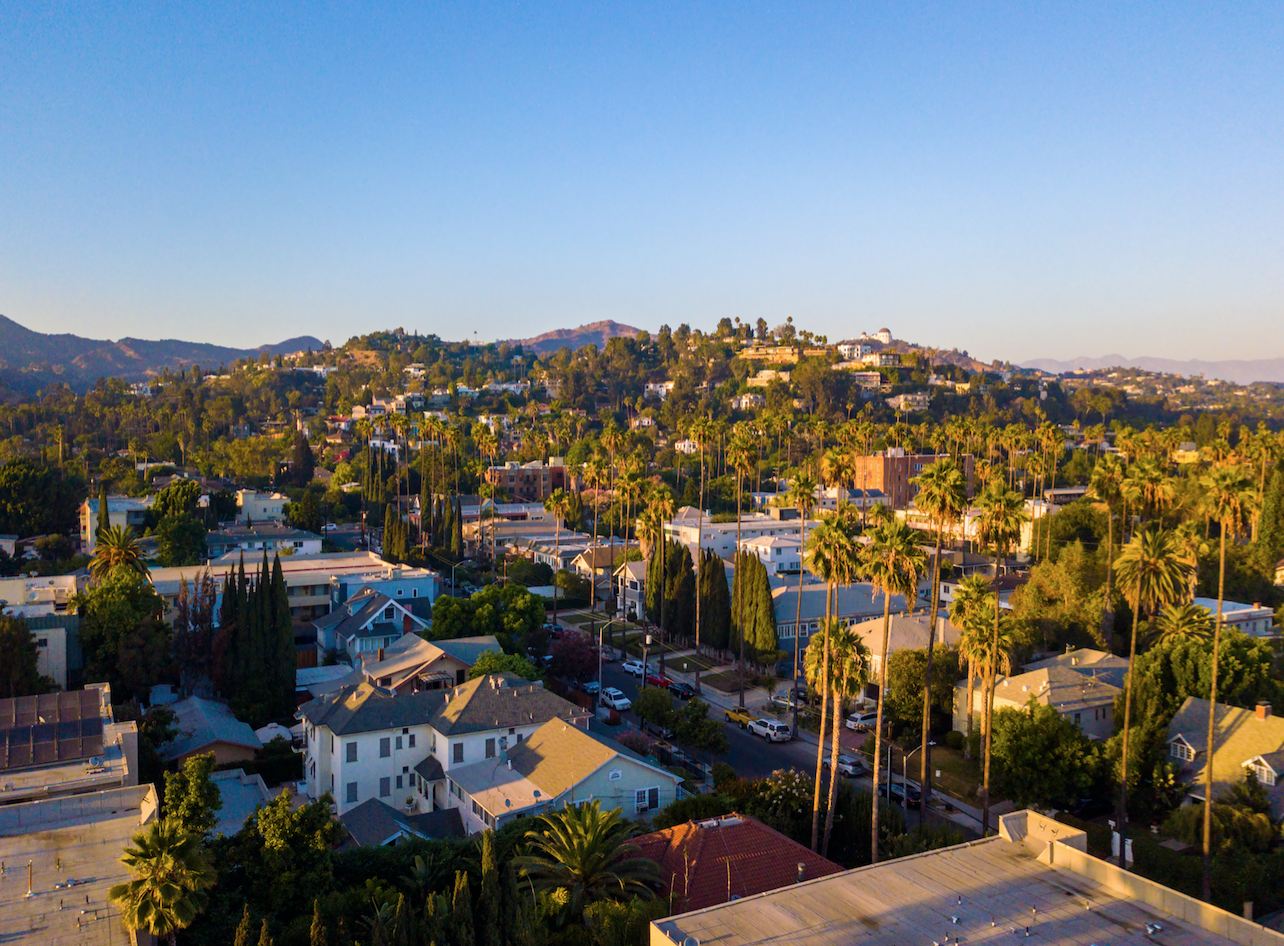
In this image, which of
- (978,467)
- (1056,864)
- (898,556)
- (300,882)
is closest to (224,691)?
(300,882)

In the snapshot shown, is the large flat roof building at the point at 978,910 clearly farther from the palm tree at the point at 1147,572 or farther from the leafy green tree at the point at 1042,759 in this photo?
the palm tree at the point at 1147,572

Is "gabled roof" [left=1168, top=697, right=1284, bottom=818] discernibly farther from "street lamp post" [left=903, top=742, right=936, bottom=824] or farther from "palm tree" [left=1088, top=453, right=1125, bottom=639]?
"palm tree" [left=1088, top=453, right=1125, bottom=639]

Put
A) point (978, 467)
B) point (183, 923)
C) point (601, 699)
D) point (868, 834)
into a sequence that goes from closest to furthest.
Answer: point (183, 923), point (868, 834), point (601, 699), point (978, 467)

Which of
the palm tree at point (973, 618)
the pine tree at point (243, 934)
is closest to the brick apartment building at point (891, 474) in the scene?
the palm tree at point (973, 618)

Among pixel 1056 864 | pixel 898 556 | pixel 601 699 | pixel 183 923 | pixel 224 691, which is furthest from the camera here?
pixel 601 699

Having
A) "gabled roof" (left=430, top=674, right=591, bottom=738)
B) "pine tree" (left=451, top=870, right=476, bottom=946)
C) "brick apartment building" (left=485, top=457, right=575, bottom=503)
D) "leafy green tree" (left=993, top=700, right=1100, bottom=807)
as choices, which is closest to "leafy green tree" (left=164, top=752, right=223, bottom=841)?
"pine tree" (left=451, top=870, right=476, bottom=946)

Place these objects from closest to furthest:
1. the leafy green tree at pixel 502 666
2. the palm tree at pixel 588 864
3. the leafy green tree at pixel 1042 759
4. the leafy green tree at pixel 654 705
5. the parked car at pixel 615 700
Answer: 1. the palm tree at pixel 588 864
2. the leafy green tree at pixel 1042 759
3. the leafy green tree at pixel 654 705
4. the leafy green tree at pixel 502 666
5. the parked car at pixel 615 700

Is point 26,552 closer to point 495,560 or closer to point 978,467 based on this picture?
point 495,560
